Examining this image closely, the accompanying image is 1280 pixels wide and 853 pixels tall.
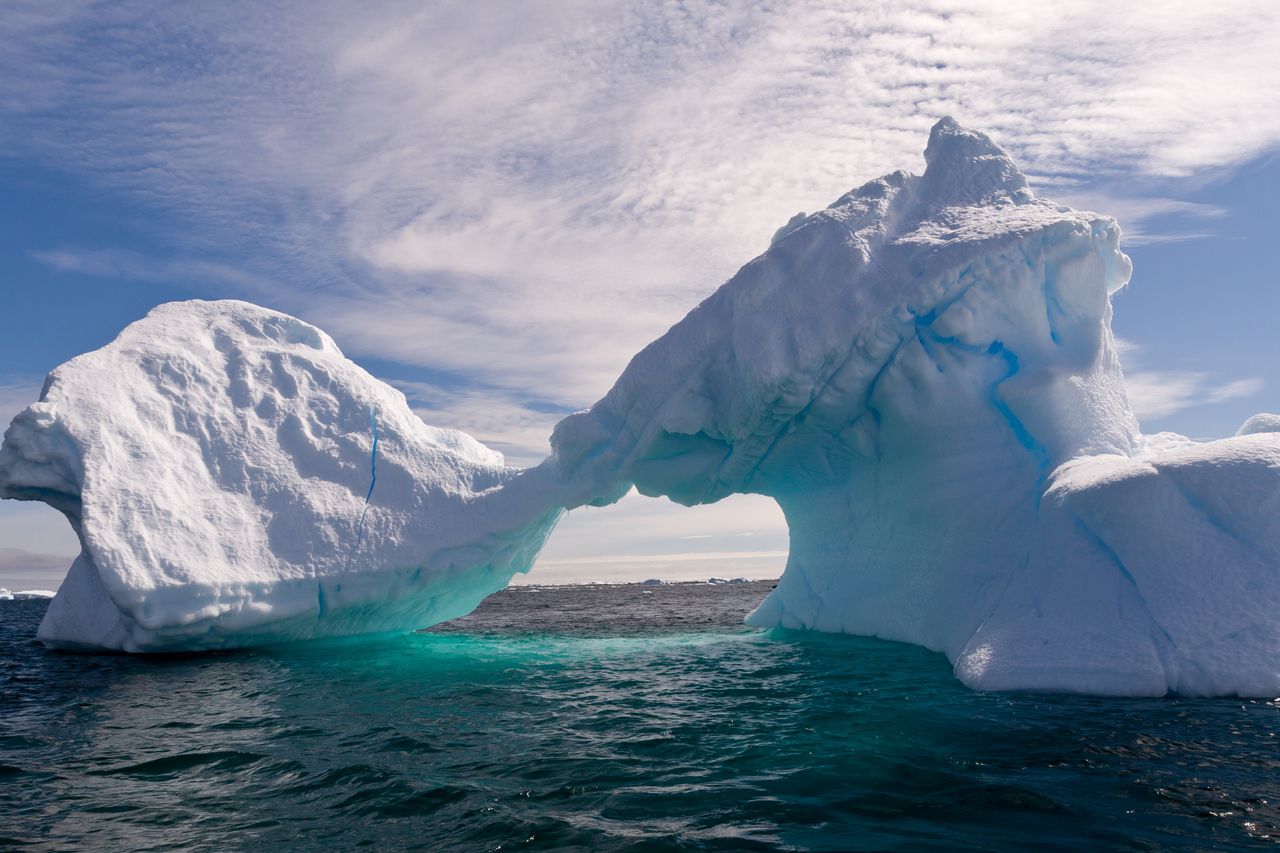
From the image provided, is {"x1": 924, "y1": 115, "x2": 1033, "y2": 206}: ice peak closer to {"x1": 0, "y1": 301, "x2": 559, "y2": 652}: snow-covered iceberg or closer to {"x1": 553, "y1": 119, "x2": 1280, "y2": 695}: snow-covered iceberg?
{"x1": 553, "y1": 119, "x2": 1280, "y2": 695}: snow-covered iceberg

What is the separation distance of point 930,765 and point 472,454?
11893 millimetres

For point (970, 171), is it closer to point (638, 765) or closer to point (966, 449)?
point (966, 449)

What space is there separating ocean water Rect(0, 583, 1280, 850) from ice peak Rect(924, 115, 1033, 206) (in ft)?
22.5

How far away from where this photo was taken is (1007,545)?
973 centimetres

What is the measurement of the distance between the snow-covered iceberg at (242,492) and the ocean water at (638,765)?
7.97ft

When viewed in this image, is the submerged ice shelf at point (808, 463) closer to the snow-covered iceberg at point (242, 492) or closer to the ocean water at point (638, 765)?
the snow-covered iceberg at point (242, 492)

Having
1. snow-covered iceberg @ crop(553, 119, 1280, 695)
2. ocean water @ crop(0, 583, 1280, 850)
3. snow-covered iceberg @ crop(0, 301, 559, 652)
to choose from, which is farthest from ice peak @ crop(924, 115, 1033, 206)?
snow-covered iceberg @ crop(0, 301, 559, 652)

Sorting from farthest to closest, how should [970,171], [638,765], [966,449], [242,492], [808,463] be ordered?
[808,463] → [242,492] → [970,171] → [966,449] → [638,765]

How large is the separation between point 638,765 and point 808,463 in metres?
8.77

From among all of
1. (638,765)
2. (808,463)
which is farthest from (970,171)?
(638,765)

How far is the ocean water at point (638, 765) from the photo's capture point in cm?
439

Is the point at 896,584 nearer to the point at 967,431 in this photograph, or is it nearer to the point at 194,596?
the point at 967,431

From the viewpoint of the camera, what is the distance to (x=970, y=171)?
12.2 m

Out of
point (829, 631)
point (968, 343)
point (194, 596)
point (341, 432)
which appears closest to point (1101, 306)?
point (968, 343)
